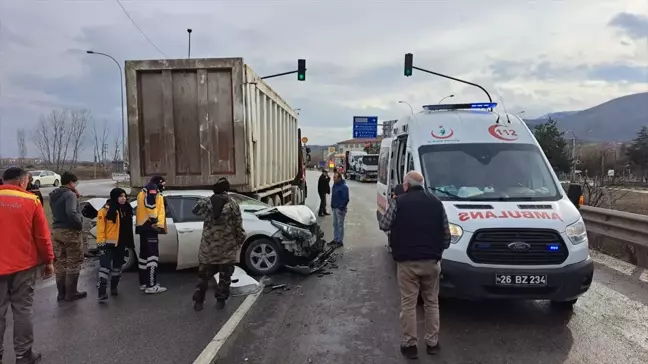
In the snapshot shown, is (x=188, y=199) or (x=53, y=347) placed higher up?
(x=188, y=199)

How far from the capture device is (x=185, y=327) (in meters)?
5.49

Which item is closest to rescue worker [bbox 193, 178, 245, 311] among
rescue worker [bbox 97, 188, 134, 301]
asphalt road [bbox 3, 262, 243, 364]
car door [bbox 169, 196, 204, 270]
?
asphalt road [bbox 3, 262, 243, 364]

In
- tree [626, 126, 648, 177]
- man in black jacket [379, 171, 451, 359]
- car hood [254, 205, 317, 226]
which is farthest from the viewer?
tree [626, 126, 648, 177]

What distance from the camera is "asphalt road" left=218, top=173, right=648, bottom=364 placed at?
4633mm

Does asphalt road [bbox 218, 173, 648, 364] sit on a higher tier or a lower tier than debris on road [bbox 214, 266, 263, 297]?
lower

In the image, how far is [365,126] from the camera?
2130 inches

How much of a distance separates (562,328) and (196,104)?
23.2ft

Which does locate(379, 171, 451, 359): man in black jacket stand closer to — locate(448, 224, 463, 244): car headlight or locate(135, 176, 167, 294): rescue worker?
locate(448, 224, 463, 244): car headlight

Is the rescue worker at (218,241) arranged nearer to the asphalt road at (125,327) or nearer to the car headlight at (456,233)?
the asphalt road at (125,327)

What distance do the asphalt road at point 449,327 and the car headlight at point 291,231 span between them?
69cm

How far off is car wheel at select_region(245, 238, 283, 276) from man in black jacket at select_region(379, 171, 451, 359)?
355cm

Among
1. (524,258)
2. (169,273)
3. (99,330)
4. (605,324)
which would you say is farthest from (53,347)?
(605,324)

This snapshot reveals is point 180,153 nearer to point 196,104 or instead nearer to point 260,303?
point 196,104

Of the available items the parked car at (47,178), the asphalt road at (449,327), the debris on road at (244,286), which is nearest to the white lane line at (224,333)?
the asphalt road at (449,327)
